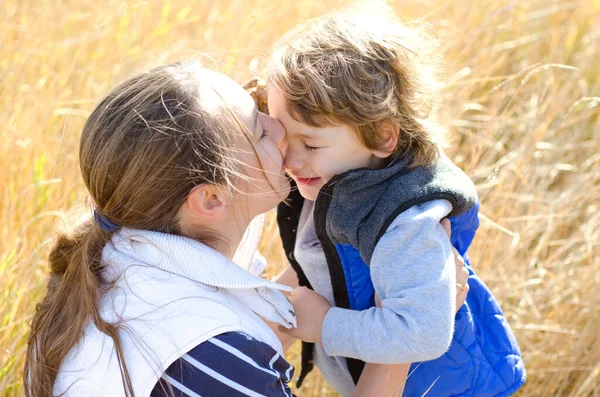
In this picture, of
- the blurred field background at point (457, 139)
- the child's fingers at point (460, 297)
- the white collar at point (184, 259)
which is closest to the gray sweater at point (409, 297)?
the child's fingers at point (460, 297)

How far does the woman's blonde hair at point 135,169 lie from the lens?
1607 mm

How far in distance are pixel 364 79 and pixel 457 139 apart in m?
1.74

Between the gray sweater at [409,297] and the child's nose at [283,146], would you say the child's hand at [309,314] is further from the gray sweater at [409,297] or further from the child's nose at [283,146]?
the child's nose at [283,146]

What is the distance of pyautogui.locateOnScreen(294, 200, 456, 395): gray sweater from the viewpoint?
5.47 ft

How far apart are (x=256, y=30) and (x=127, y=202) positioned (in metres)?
2.28

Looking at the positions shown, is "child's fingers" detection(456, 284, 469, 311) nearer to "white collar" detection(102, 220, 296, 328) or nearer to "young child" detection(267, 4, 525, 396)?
"young child" detection(267, 4, 525, 396)

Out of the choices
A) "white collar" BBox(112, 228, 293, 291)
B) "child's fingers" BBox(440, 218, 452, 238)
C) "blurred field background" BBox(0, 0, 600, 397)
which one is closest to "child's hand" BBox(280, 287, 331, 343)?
"white collar" BBox(112, 228, 293, 291)

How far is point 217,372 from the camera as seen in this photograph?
1504 mm

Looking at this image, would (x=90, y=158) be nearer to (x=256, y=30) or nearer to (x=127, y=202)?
(x=127, y=202)

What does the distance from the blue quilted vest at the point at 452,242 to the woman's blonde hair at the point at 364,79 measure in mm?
98

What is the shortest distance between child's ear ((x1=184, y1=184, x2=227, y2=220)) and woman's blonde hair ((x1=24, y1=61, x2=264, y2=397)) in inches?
0.7

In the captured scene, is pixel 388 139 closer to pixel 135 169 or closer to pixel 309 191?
pixel 309 191

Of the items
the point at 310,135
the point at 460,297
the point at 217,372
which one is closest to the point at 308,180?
the point at 310,135

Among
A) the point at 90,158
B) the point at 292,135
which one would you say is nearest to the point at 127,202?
the point at 90,158
